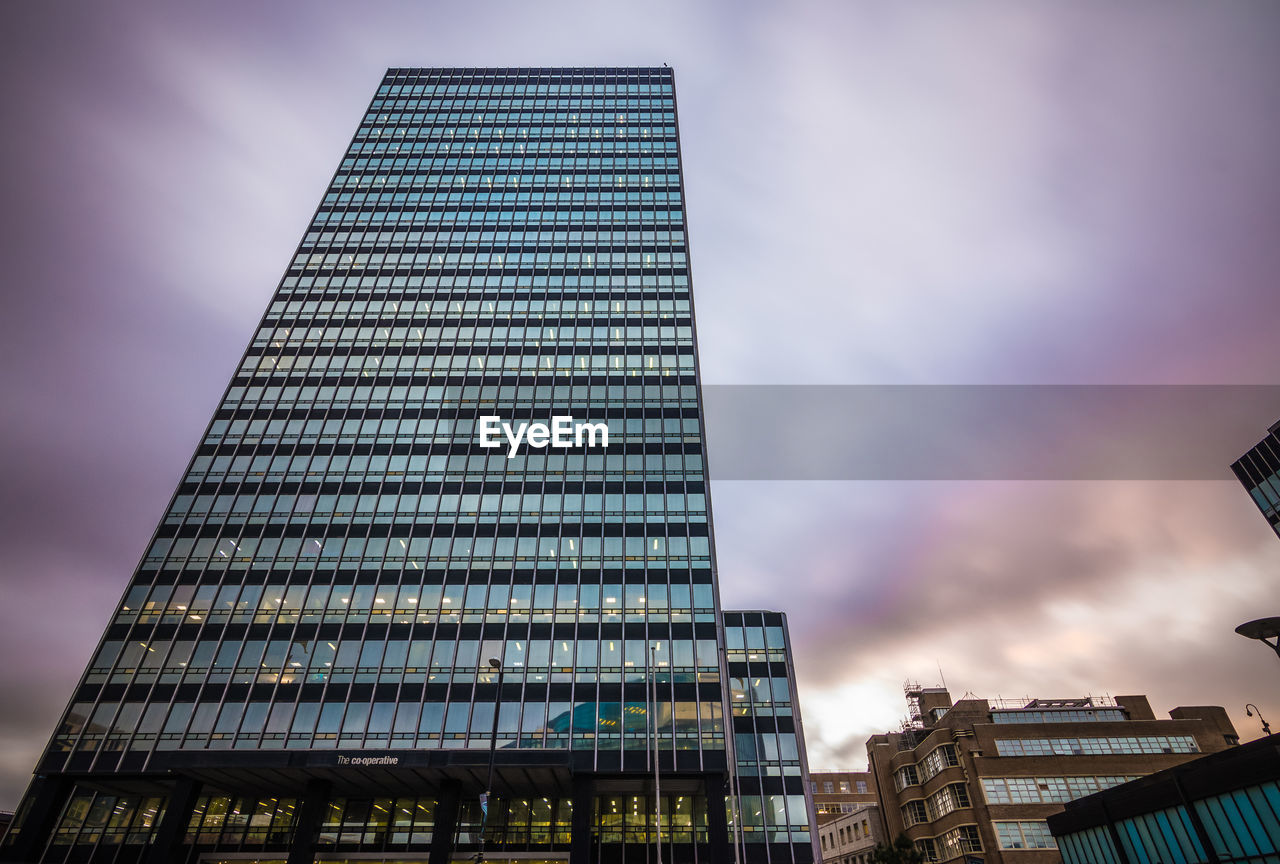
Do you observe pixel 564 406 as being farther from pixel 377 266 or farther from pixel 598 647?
pixel 377 266

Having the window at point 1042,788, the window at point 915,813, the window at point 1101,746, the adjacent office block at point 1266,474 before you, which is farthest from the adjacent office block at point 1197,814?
the adjacent office block at point 1266,474

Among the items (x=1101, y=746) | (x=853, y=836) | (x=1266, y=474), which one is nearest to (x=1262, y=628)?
(x=1101, y=746)

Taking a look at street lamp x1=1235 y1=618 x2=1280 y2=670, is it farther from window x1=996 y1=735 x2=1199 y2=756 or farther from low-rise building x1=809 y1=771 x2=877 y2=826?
low-rise building x1=809 y1=771 x2=877 y2=826

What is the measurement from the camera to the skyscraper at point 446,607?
153 feet

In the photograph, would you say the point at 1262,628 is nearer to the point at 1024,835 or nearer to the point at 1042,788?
the point at 1024,835

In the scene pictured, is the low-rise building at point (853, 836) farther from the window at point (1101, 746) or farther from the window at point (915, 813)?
the window at point (1101, 746)

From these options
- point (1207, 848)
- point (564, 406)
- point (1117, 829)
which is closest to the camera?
point (1207, 848)

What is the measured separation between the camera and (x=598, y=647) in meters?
51.5

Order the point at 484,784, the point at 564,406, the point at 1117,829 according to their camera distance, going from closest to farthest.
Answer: the point at 1117,829, the point at 484,784, the point at 564,406

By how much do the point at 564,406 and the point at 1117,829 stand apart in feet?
169

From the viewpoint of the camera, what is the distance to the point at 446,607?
53.4 metres

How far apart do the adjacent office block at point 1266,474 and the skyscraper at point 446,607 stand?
53.0m

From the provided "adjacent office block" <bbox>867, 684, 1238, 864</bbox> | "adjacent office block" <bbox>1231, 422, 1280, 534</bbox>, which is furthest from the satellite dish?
"adjacent office block" <bbox>1231, 422, 1280, 534</bbox>

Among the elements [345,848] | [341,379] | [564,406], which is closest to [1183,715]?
[564,406]
